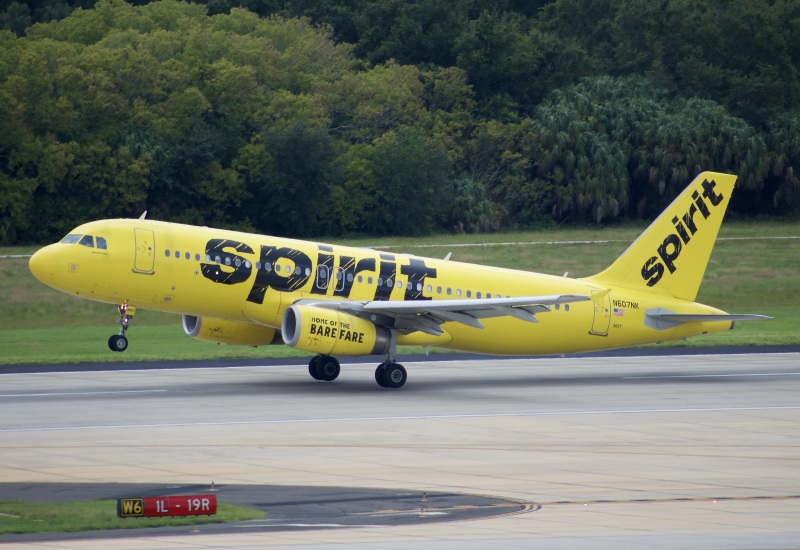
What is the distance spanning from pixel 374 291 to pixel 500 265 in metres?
36.8

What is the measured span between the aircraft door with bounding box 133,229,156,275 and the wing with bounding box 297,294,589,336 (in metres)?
4.22

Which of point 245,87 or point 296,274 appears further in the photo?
point 245,87

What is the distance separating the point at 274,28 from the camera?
3615 inches

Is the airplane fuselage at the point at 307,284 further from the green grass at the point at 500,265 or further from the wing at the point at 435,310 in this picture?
the green grass at the point at 500,265

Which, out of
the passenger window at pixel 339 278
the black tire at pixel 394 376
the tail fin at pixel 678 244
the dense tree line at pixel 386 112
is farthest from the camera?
the dense tree line at pixel 386 112

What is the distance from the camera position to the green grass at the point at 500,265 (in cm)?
5102

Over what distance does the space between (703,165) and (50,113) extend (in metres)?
42.7

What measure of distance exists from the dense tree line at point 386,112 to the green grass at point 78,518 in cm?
5577

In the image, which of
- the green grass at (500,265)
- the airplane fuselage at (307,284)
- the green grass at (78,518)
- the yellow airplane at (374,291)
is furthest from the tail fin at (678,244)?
the green grass at (78,518)

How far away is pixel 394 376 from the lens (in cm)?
3728

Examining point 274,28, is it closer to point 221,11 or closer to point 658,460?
point 221,11

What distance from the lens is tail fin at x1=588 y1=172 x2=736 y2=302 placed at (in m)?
40.8

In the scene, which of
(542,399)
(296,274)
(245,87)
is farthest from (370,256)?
(245,87)

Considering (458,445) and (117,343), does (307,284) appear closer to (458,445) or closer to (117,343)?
(117,343)
